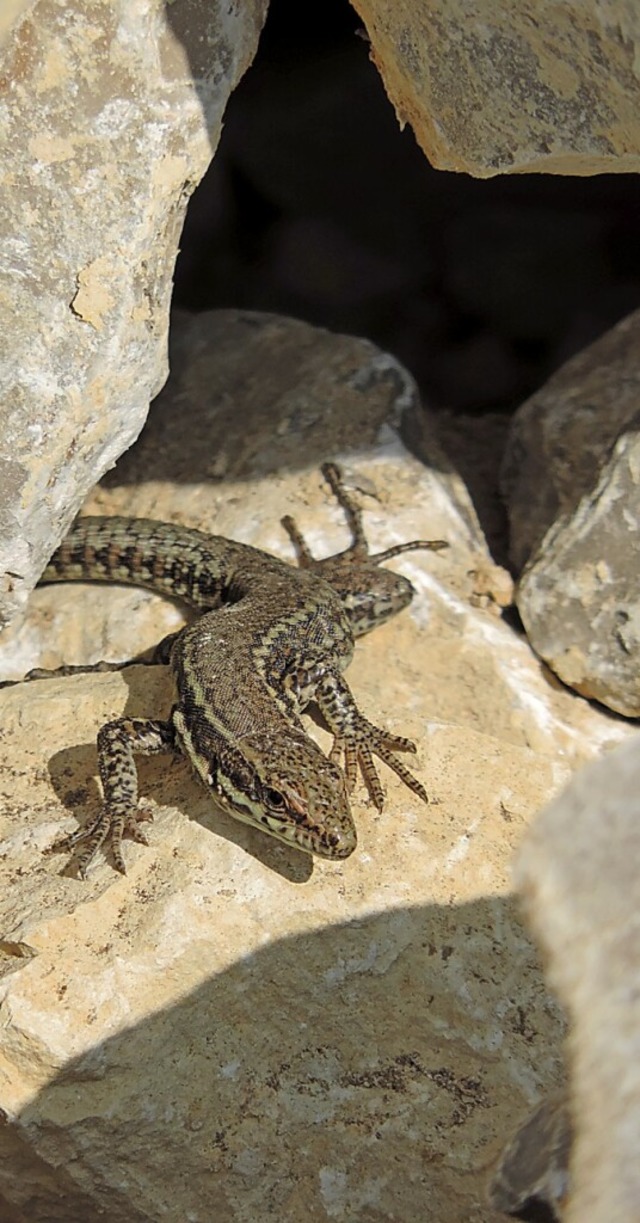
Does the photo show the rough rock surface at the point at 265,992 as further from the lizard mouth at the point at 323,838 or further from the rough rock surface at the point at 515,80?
the rough rock surface at the point at 515,80

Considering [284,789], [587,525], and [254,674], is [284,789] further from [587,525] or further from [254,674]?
[587,525]

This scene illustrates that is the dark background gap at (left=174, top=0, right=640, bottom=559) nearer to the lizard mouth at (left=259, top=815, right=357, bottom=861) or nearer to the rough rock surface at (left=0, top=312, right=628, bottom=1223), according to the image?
the rough rock surface at (left=0, top=312, right=628, bottom=1223)

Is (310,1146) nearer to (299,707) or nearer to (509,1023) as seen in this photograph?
(509,1023)

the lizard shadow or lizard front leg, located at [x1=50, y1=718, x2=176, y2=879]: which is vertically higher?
lizard front leg, located at [x1=50, y1=718, x2=176, y2=879]

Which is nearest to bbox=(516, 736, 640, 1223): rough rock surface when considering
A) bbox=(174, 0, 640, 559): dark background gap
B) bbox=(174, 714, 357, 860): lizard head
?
bbox=(174, 714, 357, 860): lizard head

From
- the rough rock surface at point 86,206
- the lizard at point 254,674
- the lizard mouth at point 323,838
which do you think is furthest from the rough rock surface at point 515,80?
the lizard mouth at point 323,838

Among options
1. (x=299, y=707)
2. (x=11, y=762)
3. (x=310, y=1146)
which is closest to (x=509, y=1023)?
(x=310, y=1146)
